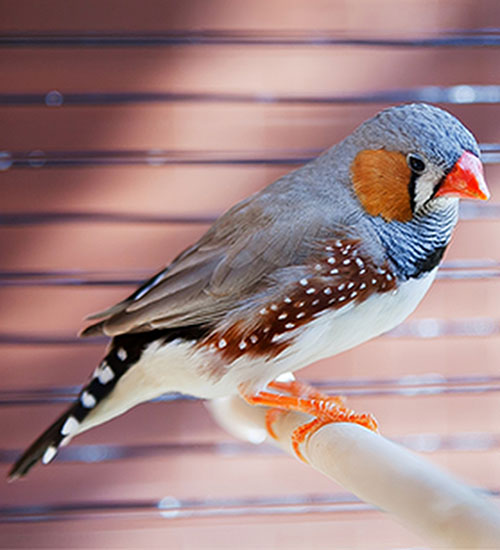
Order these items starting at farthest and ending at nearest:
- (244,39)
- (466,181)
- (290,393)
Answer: (244,39) < (290,393) < (466,181)

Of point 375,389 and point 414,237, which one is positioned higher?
point 414,237

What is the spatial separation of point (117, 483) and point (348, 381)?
67 centimetres

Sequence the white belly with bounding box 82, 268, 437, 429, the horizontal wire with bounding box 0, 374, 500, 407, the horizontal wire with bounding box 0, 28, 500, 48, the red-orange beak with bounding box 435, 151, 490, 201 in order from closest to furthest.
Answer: the red-orange beak with bounding box 435, 151, 490, 201, the white belly with bounding box 82, 268, 437, 429, the horizontal wire with bounding box 0, 28, 500, 48, the horizontal wire with bounding box 0, 374, 500, 407

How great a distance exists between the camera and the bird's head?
99cm

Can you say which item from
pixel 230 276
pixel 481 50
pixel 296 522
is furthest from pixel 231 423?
pixel 481 50

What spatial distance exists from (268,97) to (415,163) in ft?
2.88

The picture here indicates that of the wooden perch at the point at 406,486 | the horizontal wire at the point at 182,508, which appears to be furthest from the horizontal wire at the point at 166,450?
the wooden perch at the point at 406,486

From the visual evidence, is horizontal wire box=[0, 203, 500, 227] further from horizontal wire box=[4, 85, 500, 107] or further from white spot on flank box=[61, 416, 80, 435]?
white spot on flank box=[61, 416, 80, 435]

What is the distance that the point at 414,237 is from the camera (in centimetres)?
108

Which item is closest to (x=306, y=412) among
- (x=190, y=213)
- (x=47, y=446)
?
(x=47, y=446)

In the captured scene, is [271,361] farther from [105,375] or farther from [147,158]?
[147,158]

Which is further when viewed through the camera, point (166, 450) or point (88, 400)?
point (166, 450)

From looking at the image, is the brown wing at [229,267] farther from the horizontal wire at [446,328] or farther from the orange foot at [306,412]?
the horizontal wire at [446,328]

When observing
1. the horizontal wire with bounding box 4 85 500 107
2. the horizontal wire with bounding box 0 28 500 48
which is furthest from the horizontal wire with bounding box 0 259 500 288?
the horizontal wire with bounding box 0 28 500 48
